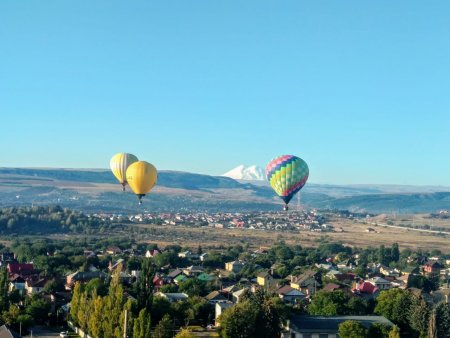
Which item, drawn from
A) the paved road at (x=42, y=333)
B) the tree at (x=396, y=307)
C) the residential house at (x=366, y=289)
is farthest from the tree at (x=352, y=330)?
the residential house at (x=366, y=289)

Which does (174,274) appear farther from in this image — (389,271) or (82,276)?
(389,271)

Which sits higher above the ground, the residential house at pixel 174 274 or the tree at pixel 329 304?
the tree at pixel 329 304

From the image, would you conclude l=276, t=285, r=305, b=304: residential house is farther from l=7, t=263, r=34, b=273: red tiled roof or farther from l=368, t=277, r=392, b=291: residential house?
l=7, t=263, r=34, b=273: red tiled roof

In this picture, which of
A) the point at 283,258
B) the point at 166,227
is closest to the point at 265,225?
the point at 166,227

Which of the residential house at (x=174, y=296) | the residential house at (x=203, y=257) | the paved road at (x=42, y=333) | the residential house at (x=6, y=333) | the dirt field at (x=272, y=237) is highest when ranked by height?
the residential house at (x=6, y=333)

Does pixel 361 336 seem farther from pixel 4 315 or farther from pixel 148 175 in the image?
pixel 148 175

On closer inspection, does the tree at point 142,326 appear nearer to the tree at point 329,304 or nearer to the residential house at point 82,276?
the tree at point 329,304

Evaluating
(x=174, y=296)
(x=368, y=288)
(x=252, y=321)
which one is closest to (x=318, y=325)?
(x=252, y=321)
